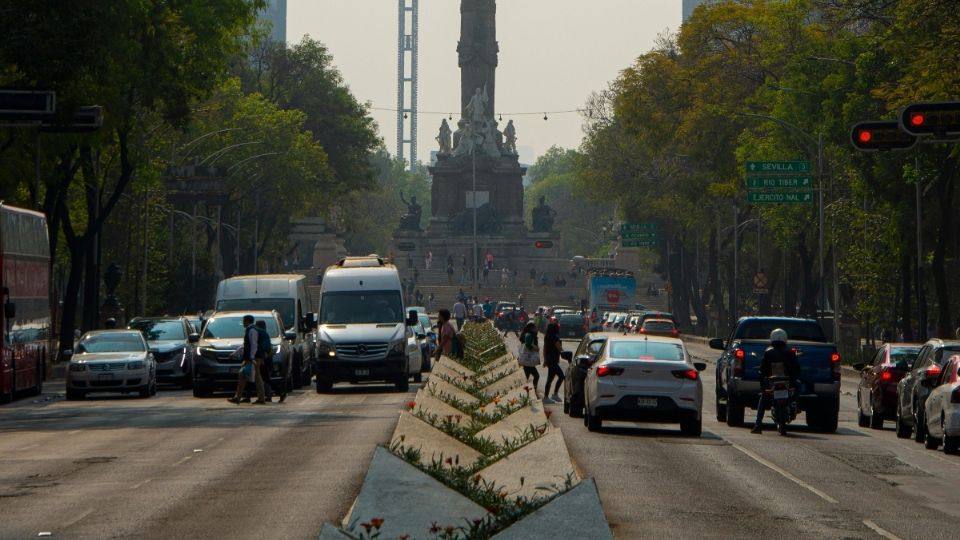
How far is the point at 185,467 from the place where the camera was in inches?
813

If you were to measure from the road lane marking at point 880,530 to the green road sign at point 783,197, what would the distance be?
45.1 meters

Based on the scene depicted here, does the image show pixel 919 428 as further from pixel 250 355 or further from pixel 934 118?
pixel 250 355

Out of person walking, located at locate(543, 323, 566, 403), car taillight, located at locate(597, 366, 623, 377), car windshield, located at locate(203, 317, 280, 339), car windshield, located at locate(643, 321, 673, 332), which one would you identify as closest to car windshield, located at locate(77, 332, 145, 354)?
car windshield, located at locate(203, 317, 280, 339)

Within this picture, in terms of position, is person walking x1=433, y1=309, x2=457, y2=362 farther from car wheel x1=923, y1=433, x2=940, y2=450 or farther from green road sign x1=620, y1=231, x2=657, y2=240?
green road sign x1=620, y1=231, x2=657, y2=240

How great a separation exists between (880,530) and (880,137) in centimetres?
1516

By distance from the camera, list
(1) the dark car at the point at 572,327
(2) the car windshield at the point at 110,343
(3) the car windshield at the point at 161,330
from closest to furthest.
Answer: (2) the car windshield at the point at 110,343, (3) the car windshield at the point at 161,330, (1) the dark car at the point at 572,327

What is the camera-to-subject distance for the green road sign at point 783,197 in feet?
198

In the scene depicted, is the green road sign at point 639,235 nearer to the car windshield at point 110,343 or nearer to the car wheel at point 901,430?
the car windshield at point 110,343

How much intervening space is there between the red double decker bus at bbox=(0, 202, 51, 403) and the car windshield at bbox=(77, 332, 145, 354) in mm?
892

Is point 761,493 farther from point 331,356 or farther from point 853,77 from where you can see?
point 853,77

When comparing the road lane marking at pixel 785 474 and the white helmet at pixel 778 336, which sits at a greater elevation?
the white helmet at pixel 778 336

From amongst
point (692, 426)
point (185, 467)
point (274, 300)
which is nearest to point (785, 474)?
point (692, 426)

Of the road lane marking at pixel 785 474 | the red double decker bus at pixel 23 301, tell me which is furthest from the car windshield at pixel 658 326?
the road lane marking at pixel 785 474

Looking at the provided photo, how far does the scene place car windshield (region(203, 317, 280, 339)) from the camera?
3890 cm
